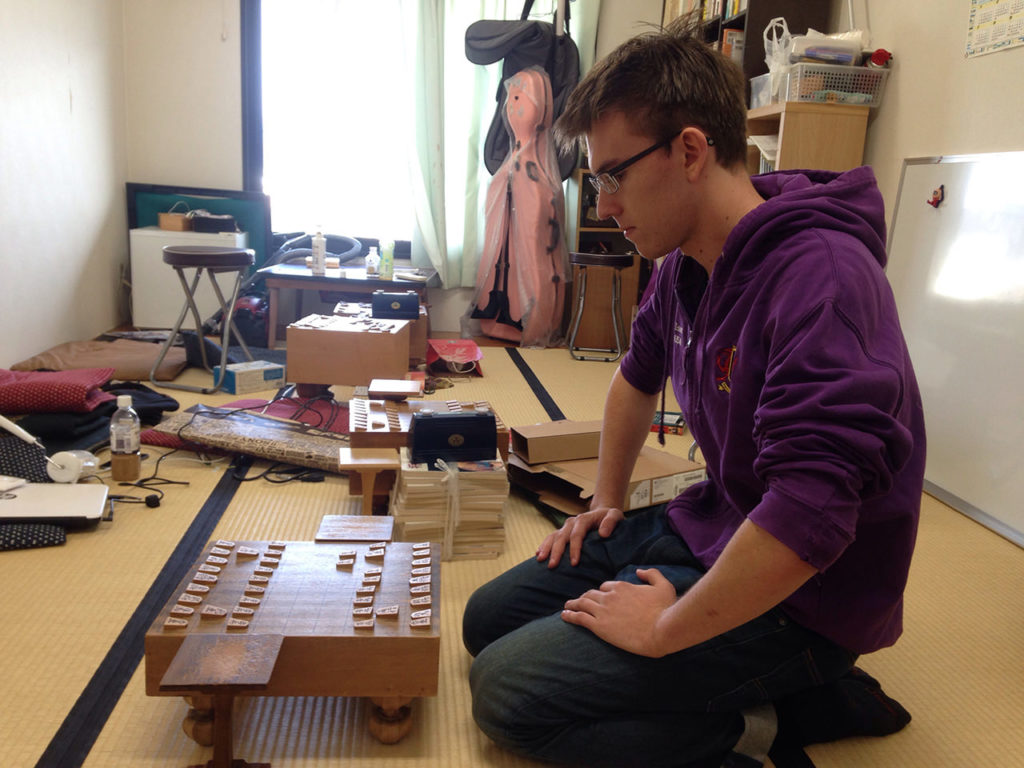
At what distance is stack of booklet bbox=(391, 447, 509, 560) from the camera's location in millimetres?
1878

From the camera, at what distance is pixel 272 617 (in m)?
1.22

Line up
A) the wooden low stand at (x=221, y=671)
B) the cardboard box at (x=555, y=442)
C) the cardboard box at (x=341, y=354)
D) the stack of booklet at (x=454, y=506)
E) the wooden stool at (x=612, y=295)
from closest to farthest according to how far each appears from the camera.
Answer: the wooden low stand at (x=221, y=671) → the stack of booklet at (x=454, y=506) → the cardboard box at (x=555, y=442) → the cardboard box at (x=341, y=354) → the wooden stool at (x=612, y=295)

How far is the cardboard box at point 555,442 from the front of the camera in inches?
85.4

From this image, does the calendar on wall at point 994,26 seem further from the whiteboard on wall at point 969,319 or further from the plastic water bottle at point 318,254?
the plastic water bottle at point 318,254

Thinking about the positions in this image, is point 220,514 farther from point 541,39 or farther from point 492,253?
point 541,39

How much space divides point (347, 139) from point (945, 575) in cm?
390

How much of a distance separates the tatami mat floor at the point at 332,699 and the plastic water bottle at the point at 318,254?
1.78m

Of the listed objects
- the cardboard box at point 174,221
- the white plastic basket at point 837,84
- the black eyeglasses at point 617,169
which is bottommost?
the cardboard box at point 174,221

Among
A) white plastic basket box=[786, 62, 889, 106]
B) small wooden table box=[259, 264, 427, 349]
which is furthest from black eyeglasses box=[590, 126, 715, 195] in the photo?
small wooden table box=[259, 264, 427, 349]

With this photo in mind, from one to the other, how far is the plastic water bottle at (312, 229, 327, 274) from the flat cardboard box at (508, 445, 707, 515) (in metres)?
2.08

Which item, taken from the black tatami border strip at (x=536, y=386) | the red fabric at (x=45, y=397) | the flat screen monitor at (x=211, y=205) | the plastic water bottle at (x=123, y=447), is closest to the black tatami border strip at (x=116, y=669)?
the plastic water bottle at (x=123, y=447)

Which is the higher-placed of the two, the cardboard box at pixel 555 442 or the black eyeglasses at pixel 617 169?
the black eyeglasses at pixel 617 169

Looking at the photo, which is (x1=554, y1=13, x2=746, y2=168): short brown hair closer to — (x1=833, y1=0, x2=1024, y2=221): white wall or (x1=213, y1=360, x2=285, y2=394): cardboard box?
(x1=833, y1=0, x2=1024, y2=221): white wall

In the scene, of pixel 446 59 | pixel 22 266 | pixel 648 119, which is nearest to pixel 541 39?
pixel 446 59
